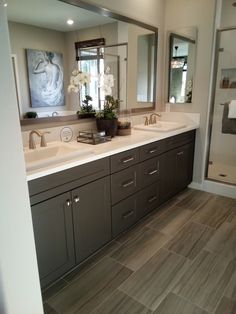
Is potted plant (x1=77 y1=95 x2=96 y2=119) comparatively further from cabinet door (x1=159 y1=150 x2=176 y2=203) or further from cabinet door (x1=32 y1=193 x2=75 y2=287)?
cabinet door (x1=32 y1=193 x2=75 y2=287)

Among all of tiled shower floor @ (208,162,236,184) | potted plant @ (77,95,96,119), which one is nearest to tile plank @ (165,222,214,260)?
tiled shower floor @ (208,162,236,184)

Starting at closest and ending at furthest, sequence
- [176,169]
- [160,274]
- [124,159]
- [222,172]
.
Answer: [160,274], [124,159], [176,169], [222,172]

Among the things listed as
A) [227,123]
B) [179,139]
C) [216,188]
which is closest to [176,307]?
[179,139]

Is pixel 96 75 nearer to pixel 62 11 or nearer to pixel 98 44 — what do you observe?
pixel 98 44

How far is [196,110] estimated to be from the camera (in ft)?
10.2

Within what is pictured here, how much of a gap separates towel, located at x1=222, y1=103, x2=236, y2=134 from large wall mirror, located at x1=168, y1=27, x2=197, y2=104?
0.47m

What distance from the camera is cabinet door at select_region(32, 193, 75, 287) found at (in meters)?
1.50

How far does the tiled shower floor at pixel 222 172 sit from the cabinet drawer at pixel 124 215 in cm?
151

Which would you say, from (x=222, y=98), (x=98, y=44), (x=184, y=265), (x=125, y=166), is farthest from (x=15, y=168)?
(x=222, y=98)

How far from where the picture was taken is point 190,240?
2.25 m

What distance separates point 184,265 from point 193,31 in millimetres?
2591

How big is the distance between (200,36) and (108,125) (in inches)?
65.1

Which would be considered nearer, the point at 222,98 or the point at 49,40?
the point at 49,40

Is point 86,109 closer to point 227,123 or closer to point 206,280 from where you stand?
point 206,280
